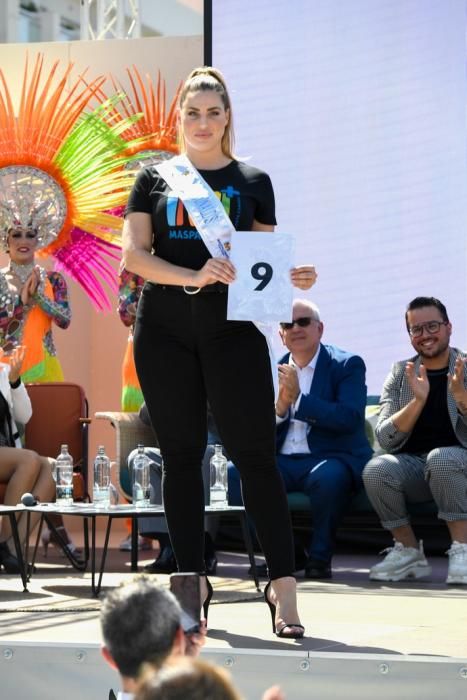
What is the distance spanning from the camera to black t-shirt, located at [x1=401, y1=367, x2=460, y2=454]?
16.7 feet

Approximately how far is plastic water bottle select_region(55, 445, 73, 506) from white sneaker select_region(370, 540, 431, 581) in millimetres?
1159

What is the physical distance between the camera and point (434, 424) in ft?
16.8

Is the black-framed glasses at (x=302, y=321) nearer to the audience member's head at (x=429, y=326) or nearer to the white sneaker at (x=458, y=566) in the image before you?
the audience member's head at (x=429, y=326)

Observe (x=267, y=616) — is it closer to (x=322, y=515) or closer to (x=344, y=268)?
(x=322, y=515)

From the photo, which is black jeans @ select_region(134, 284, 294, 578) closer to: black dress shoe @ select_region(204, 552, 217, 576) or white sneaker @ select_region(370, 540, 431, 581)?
white sneaker @ select_region(370, 540, 431, 581)

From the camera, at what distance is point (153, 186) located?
3172 millimetres

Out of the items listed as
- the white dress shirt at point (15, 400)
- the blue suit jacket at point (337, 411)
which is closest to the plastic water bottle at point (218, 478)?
the blue suit jacket at point (337, 411)

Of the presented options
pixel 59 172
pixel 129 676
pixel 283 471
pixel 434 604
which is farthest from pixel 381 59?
pixel 129 676

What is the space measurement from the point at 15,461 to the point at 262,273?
2.70m

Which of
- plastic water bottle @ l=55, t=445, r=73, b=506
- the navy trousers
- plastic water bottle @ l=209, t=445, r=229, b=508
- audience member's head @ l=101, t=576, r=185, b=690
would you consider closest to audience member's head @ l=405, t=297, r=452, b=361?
the navy trousers

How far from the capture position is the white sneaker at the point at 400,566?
193 inches

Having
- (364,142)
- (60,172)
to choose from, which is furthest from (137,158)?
(364,142)

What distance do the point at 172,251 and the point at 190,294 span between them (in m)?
0.12

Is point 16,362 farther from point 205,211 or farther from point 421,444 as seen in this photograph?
point 205,211
